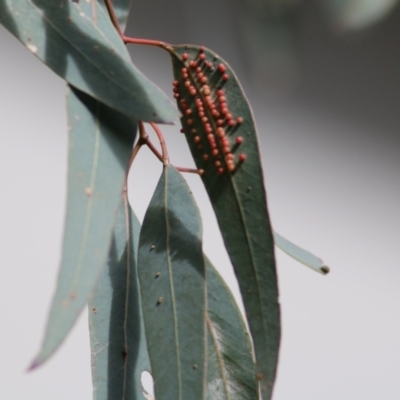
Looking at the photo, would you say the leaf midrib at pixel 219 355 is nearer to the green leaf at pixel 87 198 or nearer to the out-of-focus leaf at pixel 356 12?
the green leaf at pixel 87 198

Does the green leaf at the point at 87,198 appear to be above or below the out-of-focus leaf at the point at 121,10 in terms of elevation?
below

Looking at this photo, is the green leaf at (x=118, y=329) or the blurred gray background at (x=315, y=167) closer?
the green leaf at (x=118, y=329)

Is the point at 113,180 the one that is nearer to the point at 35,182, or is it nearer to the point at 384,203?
the point at 35,182

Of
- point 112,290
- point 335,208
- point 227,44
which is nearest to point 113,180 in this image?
point 112,290

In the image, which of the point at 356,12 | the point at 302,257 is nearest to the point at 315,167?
the point at 356,12

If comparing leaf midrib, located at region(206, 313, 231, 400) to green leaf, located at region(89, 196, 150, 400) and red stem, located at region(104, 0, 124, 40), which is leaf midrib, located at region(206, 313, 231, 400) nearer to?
green leaf, located at region(89, 196, 150, 400)

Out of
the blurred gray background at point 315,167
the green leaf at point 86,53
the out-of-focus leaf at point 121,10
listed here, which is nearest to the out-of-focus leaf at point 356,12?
the blurred gray background at point 315,167

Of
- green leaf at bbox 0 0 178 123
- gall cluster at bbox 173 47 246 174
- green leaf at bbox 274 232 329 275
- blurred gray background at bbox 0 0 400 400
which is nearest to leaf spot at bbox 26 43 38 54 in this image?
green leaf at bbox 0 0 178 123
